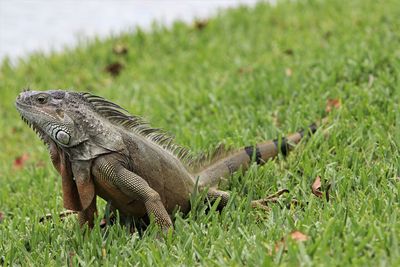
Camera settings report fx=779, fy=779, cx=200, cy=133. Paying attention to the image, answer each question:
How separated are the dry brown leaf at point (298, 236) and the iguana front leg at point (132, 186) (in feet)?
2.32

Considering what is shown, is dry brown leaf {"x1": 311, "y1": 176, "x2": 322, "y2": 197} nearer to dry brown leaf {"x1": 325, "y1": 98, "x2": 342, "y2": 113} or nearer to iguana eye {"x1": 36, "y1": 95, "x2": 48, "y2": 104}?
dry brown leaf {"x1": 325, "y1": 98, "x2": 342, "y2": 113}

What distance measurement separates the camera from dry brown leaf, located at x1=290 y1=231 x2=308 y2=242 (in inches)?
132

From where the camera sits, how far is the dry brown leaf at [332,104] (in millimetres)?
5457

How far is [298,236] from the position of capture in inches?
134

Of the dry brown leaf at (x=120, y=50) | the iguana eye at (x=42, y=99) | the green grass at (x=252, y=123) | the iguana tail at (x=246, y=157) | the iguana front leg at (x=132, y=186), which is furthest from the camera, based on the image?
the dry brown leaf at (x=120, y=50)

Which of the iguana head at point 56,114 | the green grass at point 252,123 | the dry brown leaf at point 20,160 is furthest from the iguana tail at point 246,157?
the dry brown leaf at point 20,160

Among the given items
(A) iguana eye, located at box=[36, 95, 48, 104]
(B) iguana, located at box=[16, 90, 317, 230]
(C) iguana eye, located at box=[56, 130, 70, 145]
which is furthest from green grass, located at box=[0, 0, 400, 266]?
(A) iguana eye, located at box=[36, 95, 48, 104]

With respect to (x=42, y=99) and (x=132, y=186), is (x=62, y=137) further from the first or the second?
(x=132, y=186)

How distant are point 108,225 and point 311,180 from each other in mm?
1174

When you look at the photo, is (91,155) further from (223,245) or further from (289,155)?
(289,155)

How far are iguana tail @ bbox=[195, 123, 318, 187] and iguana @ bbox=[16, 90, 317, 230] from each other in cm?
18

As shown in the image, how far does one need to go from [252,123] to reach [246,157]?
1031 millimetres

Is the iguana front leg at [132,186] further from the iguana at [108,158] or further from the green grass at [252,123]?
the green grass at [252,123]

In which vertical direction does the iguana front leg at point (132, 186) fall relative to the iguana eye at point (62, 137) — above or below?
below
